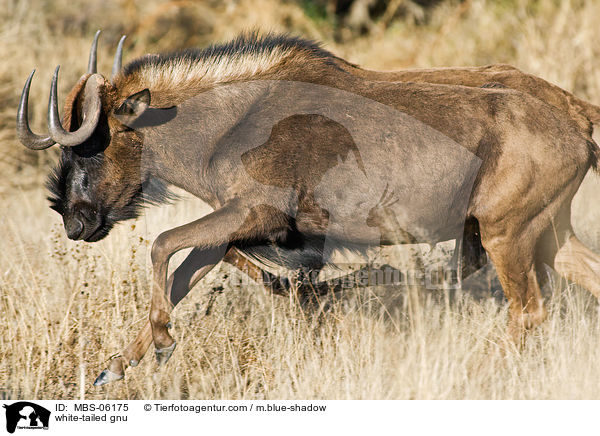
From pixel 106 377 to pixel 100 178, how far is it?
3.81ft

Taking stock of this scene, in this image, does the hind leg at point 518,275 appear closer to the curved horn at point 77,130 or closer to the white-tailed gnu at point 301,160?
the white-tailed gnu at point 301,160

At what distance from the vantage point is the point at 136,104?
13.5 ft

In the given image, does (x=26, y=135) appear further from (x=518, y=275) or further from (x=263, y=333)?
(x=518, y=275)

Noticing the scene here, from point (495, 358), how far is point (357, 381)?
0.87m

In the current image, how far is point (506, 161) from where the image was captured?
4.22m

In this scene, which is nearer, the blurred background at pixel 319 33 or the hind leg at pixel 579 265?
the hind leg at pixel 579 265

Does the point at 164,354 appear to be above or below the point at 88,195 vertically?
below

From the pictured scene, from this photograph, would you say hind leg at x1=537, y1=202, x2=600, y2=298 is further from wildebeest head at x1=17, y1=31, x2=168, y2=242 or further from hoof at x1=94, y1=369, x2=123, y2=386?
hoof at x1=94, y1=369, x2=123, y2=386

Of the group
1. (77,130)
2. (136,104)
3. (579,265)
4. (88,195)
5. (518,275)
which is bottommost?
(518,275)

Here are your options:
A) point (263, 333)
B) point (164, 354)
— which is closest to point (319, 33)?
point (263, 333)

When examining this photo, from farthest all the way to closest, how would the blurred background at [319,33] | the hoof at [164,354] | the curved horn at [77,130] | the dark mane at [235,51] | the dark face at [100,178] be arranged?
the blurred background at [319,33], the dark mane at [235,51], the dark face at [100,178], the hoof at [164,354], the curved horn at [77,130]

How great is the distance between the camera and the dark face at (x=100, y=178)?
426cm

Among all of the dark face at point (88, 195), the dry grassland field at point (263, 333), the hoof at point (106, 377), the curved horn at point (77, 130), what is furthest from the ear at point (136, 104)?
the hoof at point (106, 377)

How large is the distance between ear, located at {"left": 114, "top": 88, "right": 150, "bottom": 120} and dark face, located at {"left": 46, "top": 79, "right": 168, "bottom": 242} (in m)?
0.06
